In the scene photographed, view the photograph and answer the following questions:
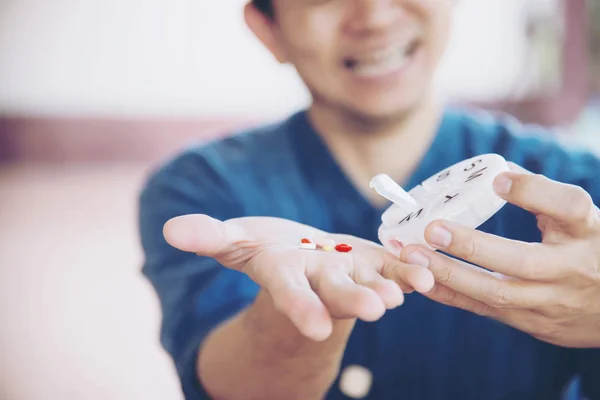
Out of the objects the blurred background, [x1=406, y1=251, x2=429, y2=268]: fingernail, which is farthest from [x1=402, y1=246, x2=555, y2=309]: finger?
the blurred background

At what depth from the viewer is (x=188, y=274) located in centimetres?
37

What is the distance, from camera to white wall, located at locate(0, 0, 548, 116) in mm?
1189

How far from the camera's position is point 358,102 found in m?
0.42

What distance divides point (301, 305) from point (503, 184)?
100 mm

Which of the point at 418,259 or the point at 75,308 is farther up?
the point at 418,259

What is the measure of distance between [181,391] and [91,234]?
29.9 inches

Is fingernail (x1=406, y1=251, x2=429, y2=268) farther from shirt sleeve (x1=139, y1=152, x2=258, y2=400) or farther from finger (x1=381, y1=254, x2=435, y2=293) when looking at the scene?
shirt sleeve (x1=139, y1=152, x2=258, y2=400)

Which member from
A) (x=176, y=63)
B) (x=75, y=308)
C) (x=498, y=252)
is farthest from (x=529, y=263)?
(x=176, y=63)

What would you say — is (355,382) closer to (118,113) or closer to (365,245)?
(365,245)

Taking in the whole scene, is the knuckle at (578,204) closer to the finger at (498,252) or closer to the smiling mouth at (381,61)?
the finger at (498,252)

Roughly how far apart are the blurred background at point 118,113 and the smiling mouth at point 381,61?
115mm

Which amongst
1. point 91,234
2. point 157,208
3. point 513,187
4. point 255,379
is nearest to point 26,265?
point 91,234

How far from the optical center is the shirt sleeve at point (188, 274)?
1.14 ft

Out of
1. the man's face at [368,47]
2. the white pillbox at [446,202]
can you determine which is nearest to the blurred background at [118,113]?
the man's face at [368,47]
